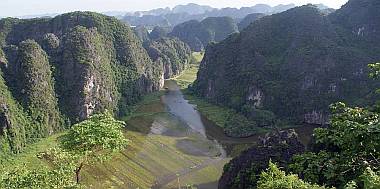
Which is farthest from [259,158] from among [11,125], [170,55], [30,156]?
[170,55]

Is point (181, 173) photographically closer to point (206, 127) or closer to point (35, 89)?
point (206, 127)

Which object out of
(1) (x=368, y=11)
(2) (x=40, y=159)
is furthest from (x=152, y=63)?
(2) (x=40, y=159)

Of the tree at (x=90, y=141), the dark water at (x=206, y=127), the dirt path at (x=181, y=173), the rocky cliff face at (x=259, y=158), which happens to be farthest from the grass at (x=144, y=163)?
the tree at (x=90, y=141)

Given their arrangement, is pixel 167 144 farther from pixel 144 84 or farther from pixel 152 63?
pixel 152 63

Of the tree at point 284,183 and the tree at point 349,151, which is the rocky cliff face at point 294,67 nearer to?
the tree at point 284,183

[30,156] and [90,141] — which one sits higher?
[90,141]

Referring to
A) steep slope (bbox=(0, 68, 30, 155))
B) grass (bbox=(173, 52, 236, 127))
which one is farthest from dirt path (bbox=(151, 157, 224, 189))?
steep slope (bbox=(0, 68, 30, 155))
